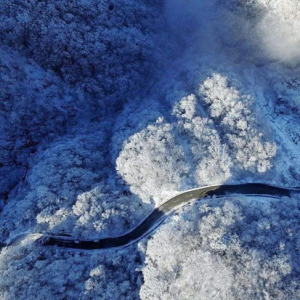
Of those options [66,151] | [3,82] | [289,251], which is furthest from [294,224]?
[3,82]

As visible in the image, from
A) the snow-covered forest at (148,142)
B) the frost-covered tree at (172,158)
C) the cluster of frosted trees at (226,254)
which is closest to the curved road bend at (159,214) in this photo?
the snow-covered forest at (148,142)

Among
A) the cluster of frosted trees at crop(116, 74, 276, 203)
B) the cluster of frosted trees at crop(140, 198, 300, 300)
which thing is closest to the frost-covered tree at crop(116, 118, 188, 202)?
the cluster of frosted trees at crop(116, 74, 276, 203)

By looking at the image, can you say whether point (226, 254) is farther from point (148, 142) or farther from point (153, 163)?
point (148, 142)

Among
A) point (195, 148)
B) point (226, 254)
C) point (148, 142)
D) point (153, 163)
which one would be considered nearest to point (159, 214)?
point (153, 163)

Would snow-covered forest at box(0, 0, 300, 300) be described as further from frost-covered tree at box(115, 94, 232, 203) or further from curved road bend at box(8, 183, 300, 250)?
curved road bend at box(8, 183, 300, 250)

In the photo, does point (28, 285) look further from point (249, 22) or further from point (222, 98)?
point (249, 22)
